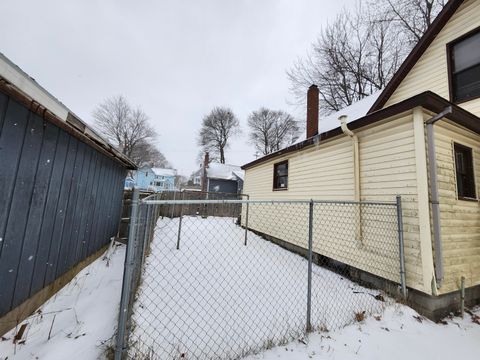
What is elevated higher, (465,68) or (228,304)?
(465,68)

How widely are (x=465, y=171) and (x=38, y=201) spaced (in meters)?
7.07

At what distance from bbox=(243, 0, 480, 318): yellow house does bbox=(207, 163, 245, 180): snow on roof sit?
1865cm

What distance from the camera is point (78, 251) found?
3805mm

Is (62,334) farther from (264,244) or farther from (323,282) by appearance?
(264,244)

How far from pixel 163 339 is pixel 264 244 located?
548 cm

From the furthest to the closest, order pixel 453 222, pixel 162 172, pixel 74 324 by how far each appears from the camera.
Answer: pixel 162 172 < pixel 453 222 < pixel 74 324

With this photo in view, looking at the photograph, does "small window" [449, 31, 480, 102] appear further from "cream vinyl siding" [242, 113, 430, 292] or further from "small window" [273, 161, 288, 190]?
"small window" [273, 161, 288, 190]

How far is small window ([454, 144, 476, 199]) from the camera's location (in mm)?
4070

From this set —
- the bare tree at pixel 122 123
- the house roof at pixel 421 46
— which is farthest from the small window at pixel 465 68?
the bare tree at pixel 122 123

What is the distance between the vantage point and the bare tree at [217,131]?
107ft

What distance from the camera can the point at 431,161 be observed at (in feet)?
11.4

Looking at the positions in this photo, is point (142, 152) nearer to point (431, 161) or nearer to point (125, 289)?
point (125, 289)

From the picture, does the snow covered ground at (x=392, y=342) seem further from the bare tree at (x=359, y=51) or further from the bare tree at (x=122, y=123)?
the bare tree at (x=122, y=123)

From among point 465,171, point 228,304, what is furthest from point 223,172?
point 228,304
